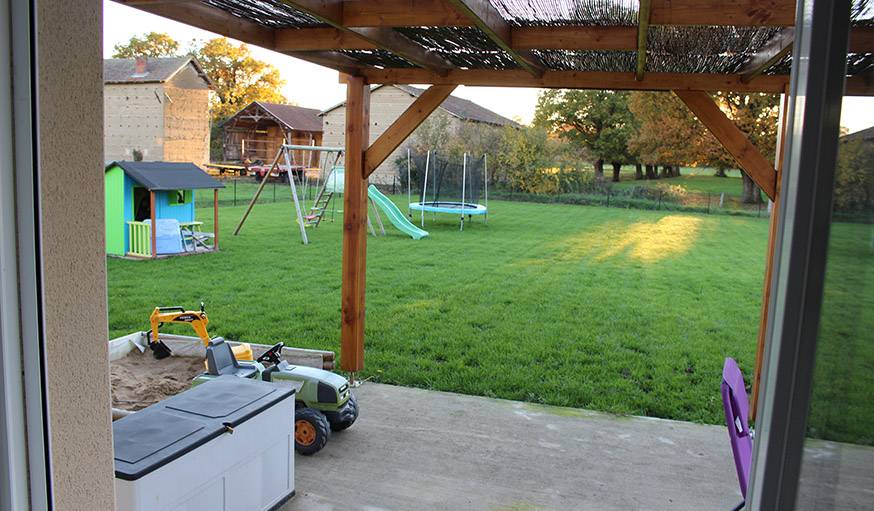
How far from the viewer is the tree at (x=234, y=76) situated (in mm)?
45656

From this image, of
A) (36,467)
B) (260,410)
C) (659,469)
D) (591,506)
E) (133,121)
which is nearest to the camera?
(36,467)

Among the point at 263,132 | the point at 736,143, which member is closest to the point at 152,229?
the point at 736,143

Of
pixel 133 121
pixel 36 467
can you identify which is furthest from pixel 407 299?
pixel 133 121

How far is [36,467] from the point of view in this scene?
1.28 meters

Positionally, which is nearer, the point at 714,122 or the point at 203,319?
the point at 714,122

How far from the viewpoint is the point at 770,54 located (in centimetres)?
413

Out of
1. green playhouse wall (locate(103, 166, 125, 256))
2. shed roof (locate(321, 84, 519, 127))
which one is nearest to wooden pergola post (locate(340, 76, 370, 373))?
green playhouse wall (locate(103, 166, 125, 256))

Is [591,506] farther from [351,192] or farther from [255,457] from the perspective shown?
[351,192]

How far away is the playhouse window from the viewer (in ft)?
40.4

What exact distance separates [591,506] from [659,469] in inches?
29.1

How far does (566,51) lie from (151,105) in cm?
3658

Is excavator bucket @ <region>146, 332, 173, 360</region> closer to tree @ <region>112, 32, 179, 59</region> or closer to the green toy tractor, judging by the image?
the green toy tractor

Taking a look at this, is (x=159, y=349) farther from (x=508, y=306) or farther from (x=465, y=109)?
(x=465, y=109)

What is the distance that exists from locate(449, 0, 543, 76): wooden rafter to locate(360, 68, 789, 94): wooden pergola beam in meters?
0.65
